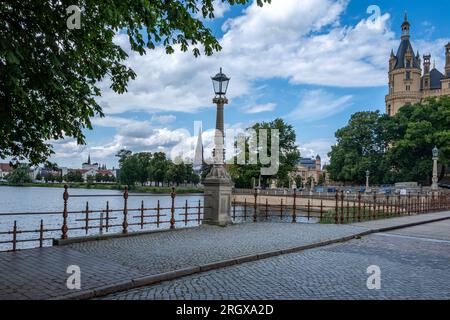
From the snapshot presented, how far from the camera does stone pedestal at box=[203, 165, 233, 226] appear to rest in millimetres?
13703

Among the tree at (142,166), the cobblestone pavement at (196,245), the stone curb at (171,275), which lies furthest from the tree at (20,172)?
the tree at (142,166)

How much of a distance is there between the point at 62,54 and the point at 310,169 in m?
166

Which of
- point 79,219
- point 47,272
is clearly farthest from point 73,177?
point 47,272

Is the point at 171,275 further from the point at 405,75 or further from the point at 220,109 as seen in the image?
the point at 405,75

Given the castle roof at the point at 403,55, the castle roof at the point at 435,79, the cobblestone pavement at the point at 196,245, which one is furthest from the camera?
the castle roof at the point at 435,79

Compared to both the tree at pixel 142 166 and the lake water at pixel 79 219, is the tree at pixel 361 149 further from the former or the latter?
the tree at pixel 142 166

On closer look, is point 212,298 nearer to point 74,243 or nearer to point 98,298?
point 98,298

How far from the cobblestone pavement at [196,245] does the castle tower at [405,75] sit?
83383 millimetres

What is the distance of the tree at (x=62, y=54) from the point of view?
5496mm

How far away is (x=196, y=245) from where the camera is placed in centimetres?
973

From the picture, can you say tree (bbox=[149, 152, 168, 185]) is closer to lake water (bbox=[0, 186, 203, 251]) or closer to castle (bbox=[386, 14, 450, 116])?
lake water (bbox=[0, 186, 203, 251])

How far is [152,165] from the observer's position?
9775cm

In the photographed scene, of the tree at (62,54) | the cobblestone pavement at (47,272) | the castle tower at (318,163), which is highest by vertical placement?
the castle tower at (318,163)

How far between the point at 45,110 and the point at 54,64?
1.70 metres
